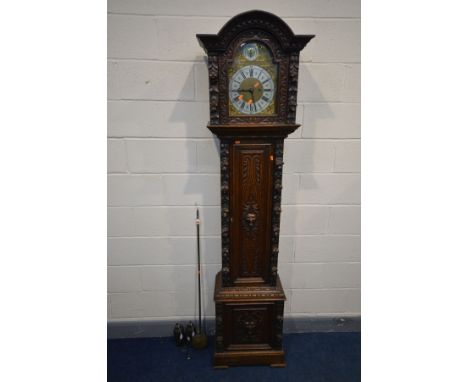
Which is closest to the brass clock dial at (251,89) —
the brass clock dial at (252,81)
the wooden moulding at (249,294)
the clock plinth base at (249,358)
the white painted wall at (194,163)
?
the brass clock dial at (252,81)

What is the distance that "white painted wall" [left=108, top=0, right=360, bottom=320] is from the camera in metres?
1.91

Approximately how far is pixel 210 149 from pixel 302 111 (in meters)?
0.68

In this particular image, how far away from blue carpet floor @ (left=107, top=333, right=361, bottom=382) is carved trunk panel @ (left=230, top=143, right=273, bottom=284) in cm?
66

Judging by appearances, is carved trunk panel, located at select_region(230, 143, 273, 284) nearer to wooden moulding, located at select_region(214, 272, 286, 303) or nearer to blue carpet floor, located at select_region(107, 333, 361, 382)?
wooden moulding, located at select_region(214, 272, 286, 303)

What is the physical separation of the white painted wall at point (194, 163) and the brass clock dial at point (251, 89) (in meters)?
0.38

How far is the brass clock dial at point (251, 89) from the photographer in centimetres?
165

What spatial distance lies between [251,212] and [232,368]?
3.71ft

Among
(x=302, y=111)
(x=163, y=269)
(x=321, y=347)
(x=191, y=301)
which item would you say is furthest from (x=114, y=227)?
(x=321, y=347)

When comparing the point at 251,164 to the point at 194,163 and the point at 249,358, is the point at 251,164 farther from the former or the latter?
the point at 249,358

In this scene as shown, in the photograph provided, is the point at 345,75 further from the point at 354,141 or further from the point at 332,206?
the point at 332,206

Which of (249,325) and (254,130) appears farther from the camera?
(249,325)

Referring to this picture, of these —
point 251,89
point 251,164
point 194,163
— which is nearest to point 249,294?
point 251,164

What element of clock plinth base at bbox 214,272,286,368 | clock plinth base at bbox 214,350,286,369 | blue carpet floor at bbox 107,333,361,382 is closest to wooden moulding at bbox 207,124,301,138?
clock plinth base at bbox 214,272,286,368

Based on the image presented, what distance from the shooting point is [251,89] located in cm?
167
